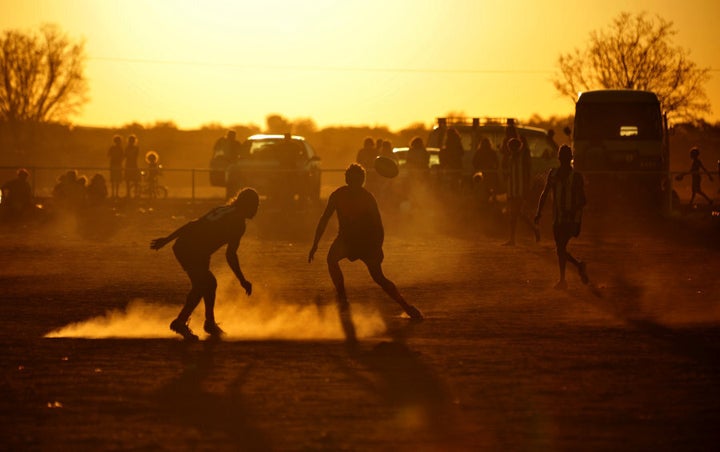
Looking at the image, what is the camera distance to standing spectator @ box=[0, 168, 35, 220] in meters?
33.5

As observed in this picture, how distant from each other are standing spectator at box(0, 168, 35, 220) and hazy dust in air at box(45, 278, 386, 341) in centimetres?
1745

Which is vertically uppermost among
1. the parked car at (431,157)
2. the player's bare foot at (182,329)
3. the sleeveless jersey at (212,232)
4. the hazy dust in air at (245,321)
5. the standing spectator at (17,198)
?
the parked car at (431,157)

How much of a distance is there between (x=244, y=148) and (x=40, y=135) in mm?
42535

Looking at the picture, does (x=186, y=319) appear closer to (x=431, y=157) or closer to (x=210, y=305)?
(x=210, y=305)

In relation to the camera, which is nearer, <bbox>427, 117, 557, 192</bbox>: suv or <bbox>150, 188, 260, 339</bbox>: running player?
<bbox>150, 188, 260, 339</bbox>: running player

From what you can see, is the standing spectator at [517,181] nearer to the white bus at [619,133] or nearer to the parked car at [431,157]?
the parked car at [431,157]

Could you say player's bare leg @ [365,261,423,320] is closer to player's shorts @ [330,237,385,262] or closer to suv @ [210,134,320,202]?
player's shorts @ [330,237,385,262]

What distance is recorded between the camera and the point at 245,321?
1495 centimetres

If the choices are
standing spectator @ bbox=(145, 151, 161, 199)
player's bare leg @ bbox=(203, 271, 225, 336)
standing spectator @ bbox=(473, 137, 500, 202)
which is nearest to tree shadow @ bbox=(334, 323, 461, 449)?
player's bare leg @ bbox=(203, 271, 225, 336)

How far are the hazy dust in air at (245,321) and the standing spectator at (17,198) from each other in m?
17.5

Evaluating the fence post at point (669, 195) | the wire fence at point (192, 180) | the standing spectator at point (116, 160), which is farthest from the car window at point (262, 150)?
the fence post at point (669, 195)

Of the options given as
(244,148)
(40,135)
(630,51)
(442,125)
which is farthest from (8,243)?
(40,135)

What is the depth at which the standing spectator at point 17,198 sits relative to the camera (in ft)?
110

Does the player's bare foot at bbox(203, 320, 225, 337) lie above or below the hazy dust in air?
above
